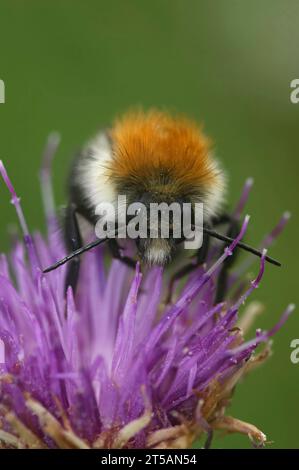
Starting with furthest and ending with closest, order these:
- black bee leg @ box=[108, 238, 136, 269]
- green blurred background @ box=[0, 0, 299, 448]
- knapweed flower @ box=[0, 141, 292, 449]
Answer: green blurred background @ box=[0, 0, 299, 448] < black bee leg @ box=[108, 238, 136, 269] < knapweed flower @ box=[0, 141, 292, 449]

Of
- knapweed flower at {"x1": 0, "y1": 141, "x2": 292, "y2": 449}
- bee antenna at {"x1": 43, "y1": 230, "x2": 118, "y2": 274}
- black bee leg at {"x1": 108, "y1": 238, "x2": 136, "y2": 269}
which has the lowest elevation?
knapweed flower at {"x1": 0, "y1": 141, "x2": 292, "y2": 449}

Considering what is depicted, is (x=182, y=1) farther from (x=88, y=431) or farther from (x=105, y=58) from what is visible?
(x=88, y=431)

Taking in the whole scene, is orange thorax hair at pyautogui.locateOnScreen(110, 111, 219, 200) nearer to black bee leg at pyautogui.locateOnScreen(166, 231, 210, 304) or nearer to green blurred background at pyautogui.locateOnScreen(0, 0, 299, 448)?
black bee leg at pyautogui.locateOnScreen(166, 231, 210, 304)

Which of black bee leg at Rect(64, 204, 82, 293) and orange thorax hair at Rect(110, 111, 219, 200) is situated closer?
orange thorax hair at Rect(110, 111, 219, 200)

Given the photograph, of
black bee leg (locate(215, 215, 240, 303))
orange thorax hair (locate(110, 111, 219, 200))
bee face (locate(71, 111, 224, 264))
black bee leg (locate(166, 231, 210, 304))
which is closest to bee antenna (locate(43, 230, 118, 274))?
bee face (locate(71, 111, 224, 264))

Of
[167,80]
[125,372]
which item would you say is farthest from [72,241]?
[167,80]

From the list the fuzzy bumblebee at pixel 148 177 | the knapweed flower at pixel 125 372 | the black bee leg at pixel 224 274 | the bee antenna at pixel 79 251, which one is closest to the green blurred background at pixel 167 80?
the black bee leg at pixel 224 274

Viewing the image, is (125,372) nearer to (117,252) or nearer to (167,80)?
(117,252)
